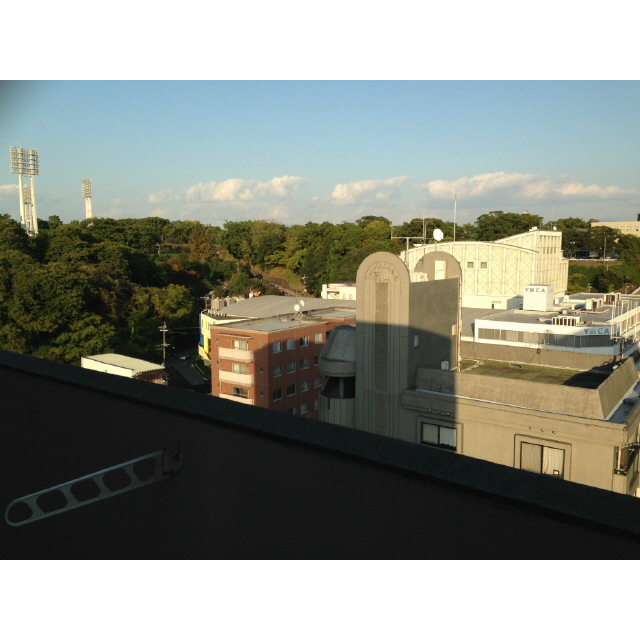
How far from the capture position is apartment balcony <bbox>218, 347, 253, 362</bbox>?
46.2 feet

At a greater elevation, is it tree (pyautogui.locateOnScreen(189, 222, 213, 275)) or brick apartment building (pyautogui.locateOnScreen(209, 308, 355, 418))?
tree (pyautogui.locateOnScreen(189, 222, 213, 275))

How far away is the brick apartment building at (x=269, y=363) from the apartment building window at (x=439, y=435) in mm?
7237

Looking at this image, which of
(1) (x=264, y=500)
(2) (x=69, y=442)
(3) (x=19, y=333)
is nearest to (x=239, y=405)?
(1) (x=264, y=500)

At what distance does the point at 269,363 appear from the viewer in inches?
555

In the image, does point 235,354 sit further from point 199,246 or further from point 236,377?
point 199,246

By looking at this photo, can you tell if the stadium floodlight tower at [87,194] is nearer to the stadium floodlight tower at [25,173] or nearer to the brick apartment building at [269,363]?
the stadium floodlight tower at [25,173]

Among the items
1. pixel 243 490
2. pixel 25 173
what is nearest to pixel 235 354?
pixel 243 490

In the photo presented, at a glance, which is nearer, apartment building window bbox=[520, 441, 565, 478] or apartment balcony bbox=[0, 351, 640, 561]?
apartment balcony bbox=[0, 351, 640, 561]

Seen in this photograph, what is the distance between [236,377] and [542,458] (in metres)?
9.43

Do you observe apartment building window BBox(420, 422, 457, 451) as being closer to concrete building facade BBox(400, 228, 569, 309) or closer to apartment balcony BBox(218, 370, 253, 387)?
apartment balcony BBox(218, 370, 253, 387)

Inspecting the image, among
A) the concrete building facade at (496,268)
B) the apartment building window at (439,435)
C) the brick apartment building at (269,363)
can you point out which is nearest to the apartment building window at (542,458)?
the apartment building window at (439,435)

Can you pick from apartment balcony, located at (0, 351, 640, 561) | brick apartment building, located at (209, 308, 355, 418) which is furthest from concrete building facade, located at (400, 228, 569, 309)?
apartment balcony, located at (0, 351, 640, 561)

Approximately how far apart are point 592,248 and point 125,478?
39.3 meters

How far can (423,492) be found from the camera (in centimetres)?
102
